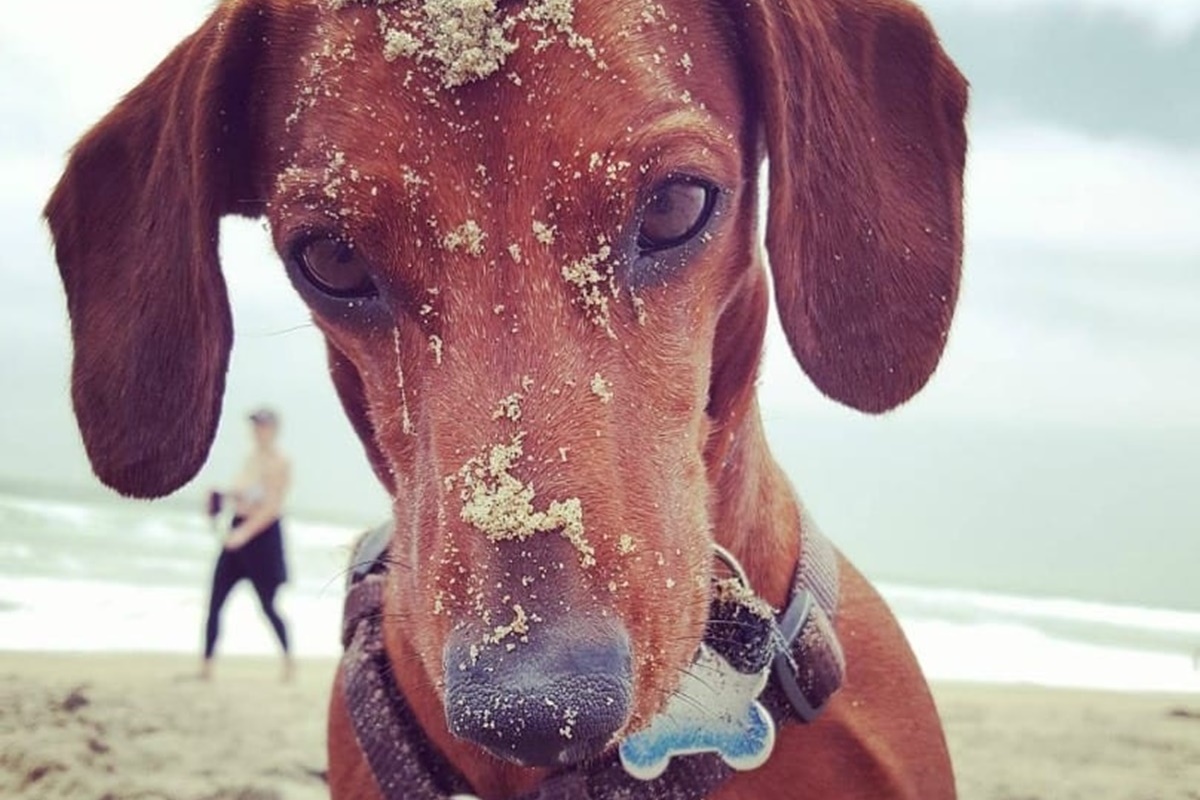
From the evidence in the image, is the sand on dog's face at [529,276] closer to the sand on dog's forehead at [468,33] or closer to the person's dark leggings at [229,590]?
the sand on dog's forehead at [468,33]

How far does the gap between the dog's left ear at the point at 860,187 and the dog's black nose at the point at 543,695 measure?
56 centimetres

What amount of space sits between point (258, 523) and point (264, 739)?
0.74 metres

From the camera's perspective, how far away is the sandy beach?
11.9 ft

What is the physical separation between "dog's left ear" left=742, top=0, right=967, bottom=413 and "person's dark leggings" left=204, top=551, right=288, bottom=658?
337 centimetres

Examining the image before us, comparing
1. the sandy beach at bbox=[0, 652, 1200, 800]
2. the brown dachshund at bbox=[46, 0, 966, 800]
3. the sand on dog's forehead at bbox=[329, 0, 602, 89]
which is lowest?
the sandy beach at bbox=[0, 652, 1200, 800]

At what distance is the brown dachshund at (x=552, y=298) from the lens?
1057 mm

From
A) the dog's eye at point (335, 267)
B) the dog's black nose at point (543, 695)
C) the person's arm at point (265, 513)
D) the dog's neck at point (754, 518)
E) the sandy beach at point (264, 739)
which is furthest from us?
the person's arm at point (265, 513)

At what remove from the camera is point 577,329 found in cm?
117

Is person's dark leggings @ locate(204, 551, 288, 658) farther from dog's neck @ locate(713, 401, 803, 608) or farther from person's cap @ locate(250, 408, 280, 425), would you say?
dog's neck @ locate(713, 401, 803, 608)

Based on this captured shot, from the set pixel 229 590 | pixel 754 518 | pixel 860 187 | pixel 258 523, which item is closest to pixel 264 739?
pixel 229 590

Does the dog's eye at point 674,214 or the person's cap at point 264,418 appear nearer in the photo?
the dog's eye at point 674,214

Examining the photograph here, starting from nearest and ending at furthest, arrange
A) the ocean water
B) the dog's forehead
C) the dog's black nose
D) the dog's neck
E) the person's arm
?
the dog's black nose < the dog's forehead < the dog's neck < the person's arm < the ocean water

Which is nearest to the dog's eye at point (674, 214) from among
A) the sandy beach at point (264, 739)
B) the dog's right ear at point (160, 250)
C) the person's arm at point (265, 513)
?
the dog's right ear at point (160, 250)

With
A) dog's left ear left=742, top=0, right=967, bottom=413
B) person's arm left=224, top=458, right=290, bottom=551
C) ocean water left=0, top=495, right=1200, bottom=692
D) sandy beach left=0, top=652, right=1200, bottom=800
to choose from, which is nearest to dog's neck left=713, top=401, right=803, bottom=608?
dog's left ear left=742, top=0, right=967, bottom=413
